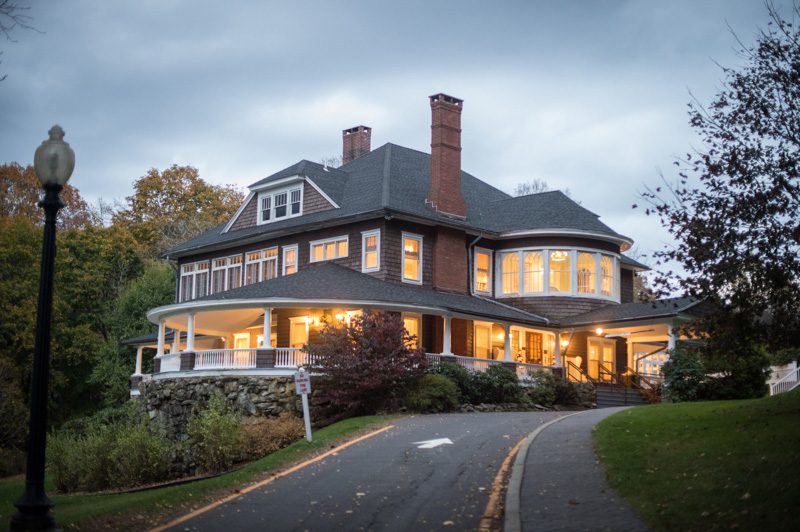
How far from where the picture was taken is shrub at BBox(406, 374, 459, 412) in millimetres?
28203

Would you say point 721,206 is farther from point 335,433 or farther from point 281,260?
point 281,260

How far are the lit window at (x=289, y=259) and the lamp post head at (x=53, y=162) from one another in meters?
28.6

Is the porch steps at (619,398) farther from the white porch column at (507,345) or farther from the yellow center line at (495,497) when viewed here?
the yellow center line at (495,497)

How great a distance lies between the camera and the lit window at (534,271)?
3959 centimetres

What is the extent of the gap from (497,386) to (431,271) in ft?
23.2

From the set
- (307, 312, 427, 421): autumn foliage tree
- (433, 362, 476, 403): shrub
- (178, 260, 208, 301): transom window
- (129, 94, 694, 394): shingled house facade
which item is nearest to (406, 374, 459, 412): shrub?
(307, 312, 427, 421): autumn foliage tree

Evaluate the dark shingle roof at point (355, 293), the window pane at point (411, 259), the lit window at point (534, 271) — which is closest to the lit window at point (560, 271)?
the lit window at point (534, 271)

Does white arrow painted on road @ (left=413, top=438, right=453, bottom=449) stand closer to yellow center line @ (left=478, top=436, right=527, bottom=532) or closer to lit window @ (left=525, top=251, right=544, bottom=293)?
yellow center line @ (left=478, top=436, right=527, bottom=532)

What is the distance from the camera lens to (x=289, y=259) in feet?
132

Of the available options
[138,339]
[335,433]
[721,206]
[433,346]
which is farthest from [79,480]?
[138,339]

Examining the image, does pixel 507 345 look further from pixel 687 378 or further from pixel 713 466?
pixel 713 466

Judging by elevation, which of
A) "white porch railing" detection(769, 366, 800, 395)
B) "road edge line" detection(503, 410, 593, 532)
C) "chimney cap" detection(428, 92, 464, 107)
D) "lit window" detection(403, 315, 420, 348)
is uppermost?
"chimney cap" detection(428, 92, 464, 107)

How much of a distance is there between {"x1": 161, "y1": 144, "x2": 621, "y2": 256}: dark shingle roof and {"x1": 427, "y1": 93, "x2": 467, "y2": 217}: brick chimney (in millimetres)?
671

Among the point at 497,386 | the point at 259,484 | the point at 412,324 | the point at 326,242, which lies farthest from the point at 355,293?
the point at 259,484
